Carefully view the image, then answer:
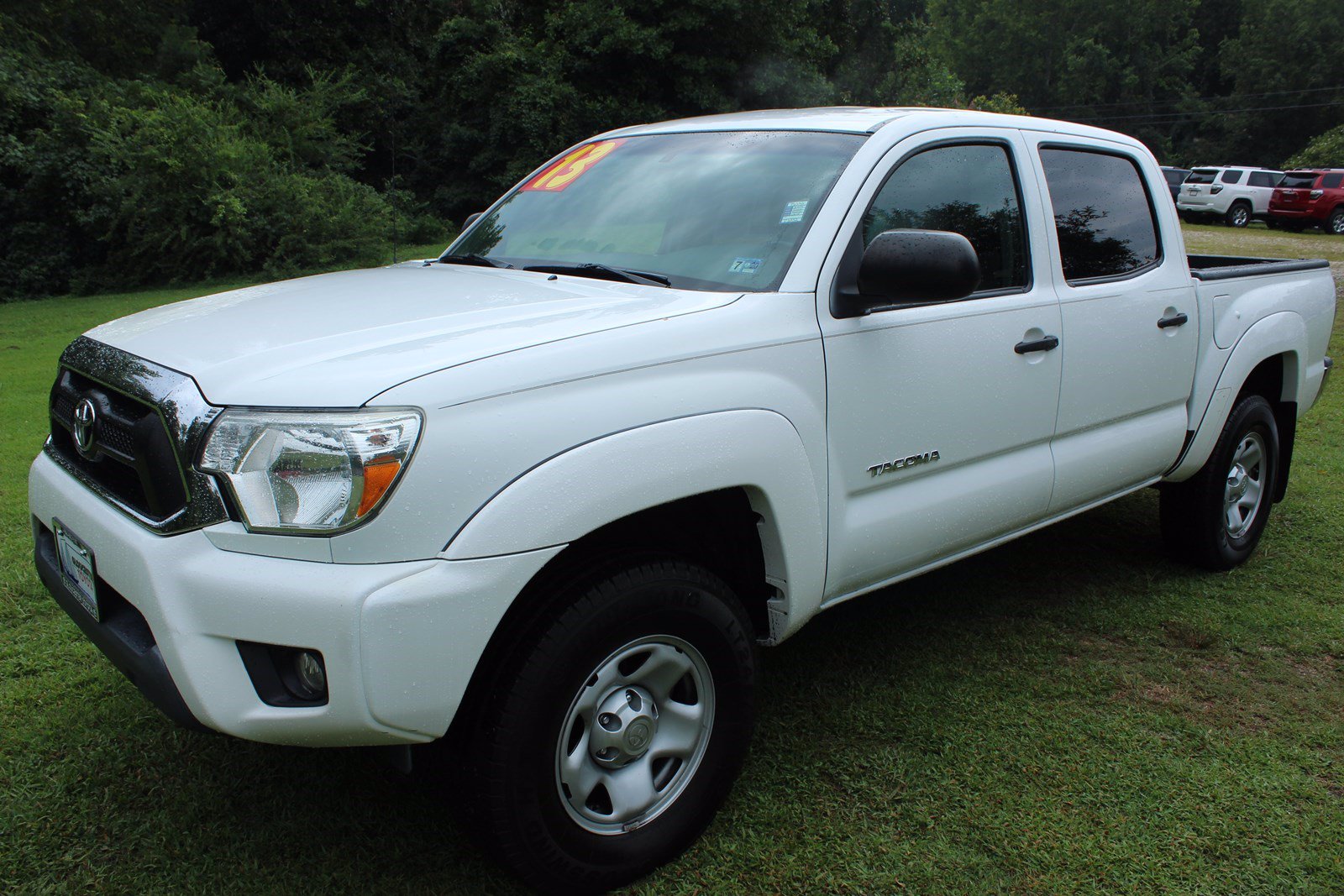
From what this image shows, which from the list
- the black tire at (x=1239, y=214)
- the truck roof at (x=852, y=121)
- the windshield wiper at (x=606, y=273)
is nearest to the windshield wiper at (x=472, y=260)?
the windshield wiper at (x=606, y=273)

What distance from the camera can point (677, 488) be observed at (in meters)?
2.26

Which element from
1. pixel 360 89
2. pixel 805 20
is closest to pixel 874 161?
pixel 360 89

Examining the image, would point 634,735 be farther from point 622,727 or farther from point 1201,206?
Answer: point 1201,206

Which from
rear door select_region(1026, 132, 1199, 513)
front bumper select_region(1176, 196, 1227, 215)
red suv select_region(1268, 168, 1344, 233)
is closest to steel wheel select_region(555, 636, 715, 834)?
rear door select_region(1026, 132, 1199, 513)

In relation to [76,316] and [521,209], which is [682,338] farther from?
[76,316]

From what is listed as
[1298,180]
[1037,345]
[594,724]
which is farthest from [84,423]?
[1298,180]

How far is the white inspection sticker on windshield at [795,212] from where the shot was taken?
2.77 m

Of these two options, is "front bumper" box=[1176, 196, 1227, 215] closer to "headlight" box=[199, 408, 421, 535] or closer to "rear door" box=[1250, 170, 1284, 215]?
"rear door" box=[1250, 170, 1284, 215]

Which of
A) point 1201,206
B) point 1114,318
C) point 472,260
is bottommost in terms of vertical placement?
point 1201,206

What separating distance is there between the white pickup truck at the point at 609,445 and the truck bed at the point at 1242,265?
0.51 m

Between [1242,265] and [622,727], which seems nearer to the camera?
[622,727]

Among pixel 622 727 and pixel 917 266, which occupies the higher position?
pixel 917 266

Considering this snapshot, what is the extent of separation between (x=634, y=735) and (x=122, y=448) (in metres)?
1.30

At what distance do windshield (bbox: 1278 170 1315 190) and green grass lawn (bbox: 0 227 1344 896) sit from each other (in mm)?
25335
